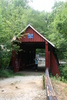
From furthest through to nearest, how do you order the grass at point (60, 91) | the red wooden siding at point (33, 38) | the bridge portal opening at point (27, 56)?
the bridge portal opening at point (27, 56) → the red wooden siding at point (33, 38) → the grass at point (60, 91)

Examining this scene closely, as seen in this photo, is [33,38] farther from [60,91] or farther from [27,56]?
[60,91]

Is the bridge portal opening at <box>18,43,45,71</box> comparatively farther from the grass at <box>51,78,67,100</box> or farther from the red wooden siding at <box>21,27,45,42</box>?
Answer: the grass at <box>51,78,67,100</box>

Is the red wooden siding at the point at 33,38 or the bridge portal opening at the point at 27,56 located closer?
the red wooden siding at the point at 33,38

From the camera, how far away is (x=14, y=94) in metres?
6.55

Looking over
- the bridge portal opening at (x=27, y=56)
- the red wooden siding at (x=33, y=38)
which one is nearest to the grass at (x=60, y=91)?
the red wooden siding at (x=33, y=38)

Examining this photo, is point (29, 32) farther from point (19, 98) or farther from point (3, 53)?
point (19, 98)

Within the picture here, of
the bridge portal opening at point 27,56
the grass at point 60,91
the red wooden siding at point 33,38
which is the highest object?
the red wooden siding at point 33,38

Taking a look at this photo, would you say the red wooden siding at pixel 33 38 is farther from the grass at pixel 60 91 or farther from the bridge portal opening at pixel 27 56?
the grass at pixel 60 91

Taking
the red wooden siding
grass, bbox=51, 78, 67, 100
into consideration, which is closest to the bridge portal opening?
the red wooden siding

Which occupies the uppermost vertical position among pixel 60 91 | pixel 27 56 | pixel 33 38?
pixel 33 38

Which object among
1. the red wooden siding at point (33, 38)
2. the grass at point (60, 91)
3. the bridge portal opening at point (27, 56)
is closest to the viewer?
the grass at point (60, 91)

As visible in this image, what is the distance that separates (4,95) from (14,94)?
0.46 m

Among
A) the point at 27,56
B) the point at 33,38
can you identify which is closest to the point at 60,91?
the point at 33,38

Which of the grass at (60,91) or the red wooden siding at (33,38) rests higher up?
the red wooden siding at (33,38)
